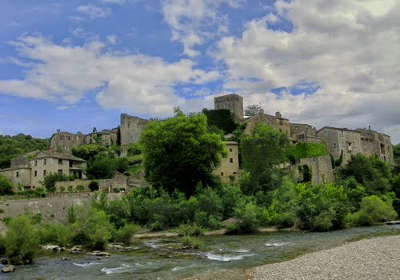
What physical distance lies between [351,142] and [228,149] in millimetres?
28303

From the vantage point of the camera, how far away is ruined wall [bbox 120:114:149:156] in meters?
89.9

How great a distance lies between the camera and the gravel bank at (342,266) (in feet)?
50.5

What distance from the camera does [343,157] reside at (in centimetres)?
7712

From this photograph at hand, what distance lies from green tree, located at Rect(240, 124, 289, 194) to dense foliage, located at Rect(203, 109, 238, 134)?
2669cm

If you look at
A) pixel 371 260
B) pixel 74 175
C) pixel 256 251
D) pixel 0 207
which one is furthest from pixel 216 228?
pixel 74 175

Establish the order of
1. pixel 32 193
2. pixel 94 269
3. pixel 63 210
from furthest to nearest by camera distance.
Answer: pixel 32 193, pixel 63 210, pixel 94 269

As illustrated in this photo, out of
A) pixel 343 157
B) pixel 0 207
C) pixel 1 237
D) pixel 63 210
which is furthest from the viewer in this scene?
pixel 343 157

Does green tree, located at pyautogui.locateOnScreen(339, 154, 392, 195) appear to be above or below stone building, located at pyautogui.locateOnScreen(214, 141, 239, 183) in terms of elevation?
below

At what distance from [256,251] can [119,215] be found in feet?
66.0

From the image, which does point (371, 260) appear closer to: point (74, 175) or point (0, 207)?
point (0, 207)

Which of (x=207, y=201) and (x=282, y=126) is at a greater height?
(x=282, y=126)

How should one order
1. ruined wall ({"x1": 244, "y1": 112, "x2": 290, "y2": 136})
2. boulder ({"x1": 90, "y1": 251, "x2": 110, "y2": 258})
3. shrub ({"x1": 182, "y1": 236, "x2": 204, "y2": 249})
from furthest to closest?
ruined wall ({"x1": 244, "y1": 112, "x2": 290, "y2": 136}), shrub ({"x1": 182, "y1": 236, "x2": 204, "y2": 249}), boulder ({"x1": 90, "y1": 251, "x2": 110, "y2": 258})

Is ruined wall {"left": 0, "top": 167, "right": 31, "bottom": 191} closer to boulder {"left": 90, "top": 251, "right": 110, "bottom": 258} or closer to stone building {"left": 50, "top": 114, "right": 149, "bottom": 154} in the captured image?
stone building {"left": 50, "top": 114, "right": 149, "bottom": 154}

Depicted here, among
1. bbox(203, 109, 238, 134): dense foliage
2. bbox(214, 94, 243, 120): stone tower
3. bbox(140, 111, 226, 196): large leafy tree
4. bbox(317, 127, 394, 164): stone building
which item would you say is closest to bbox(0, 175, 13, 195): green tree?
bbox(140, 111, 226, 196): large leafy tree
